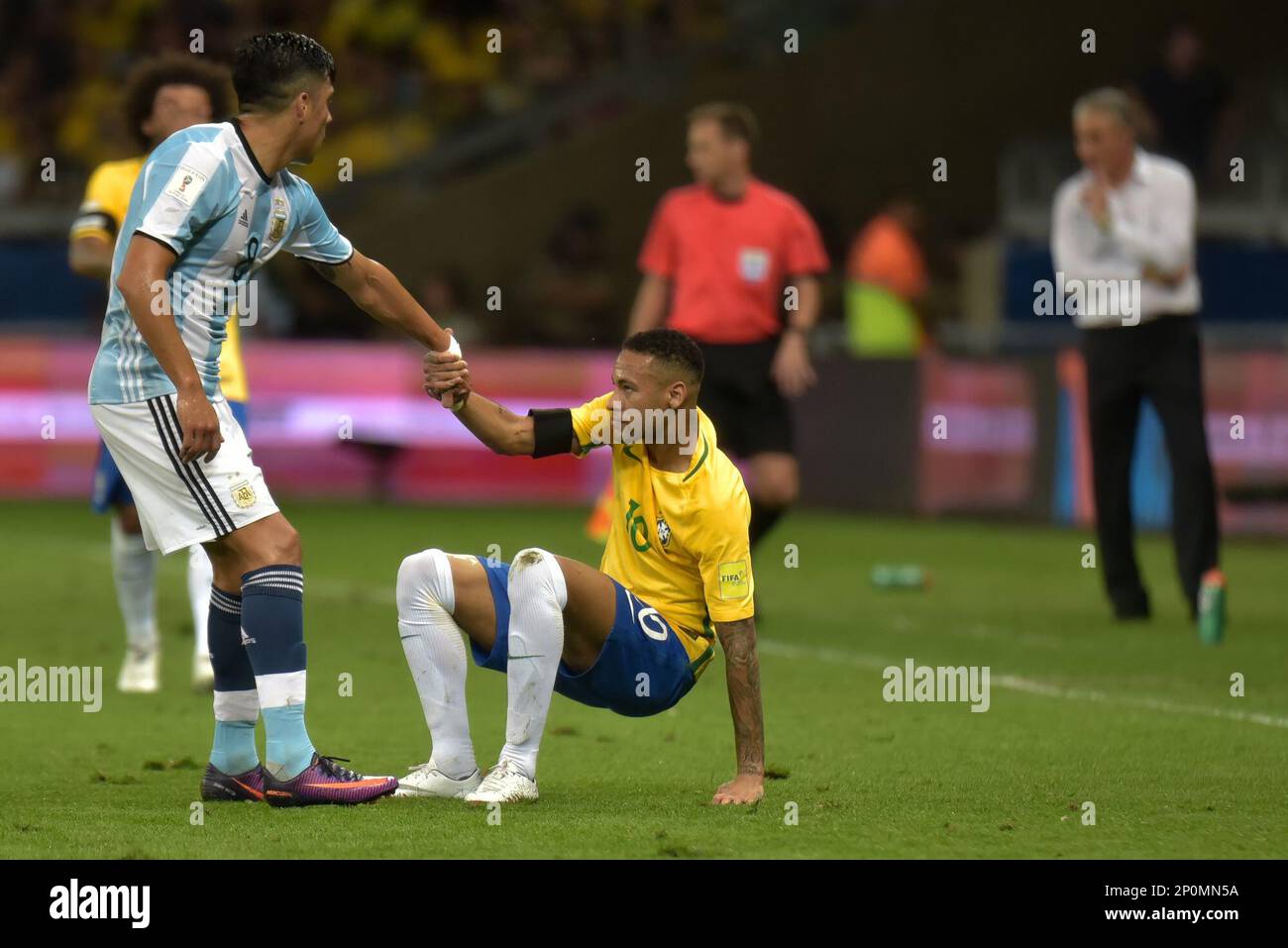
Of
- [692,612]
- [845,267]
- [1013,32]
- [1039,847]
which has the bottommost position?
[1039,847]

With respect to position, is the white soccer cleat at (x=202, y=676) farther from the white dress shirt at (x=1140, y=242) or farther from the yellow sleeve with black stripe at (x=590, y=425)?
the white dress shirt at (x=1140, y=242)

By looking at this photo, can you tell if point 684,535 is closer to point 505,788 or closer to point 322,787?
point 505,788

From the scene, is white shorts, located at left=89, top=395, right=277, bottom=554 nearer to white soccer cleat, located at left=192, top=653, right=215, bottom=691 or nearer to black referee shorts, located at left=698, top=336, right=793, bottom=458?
white soccer cleat, located at left=192, top=653, right=215, bottom=691

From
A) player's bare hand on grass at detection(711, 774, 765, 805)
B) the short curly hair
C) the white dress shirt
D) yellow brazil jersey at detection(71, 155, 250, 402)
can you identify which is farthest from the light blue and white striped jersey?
the white dress shirt

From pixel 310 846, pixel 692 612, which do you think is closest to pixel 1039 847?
pixel 692 612

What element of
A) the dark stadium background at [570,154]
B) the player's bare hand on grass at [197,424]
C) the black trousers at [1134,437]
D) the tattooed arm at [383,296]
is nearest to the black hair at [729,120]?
the black trousers at [1134,437]

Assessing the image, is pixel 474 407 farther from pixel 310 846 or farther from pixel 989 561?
pixel 989 561

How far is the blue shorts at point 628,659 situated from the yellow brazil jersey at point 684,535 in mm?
92

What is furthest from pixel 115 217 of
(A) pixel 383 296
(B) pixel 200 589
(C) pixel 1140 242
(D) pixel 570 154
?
(D) pixel 570 154

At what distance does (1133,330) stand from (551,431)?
16.8 feet

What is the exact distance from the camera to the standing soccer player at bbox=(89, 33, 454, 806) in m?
5.73

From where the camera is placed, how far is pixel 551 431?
20.1 feet

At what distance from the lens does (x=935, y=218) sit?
76.5 ft
